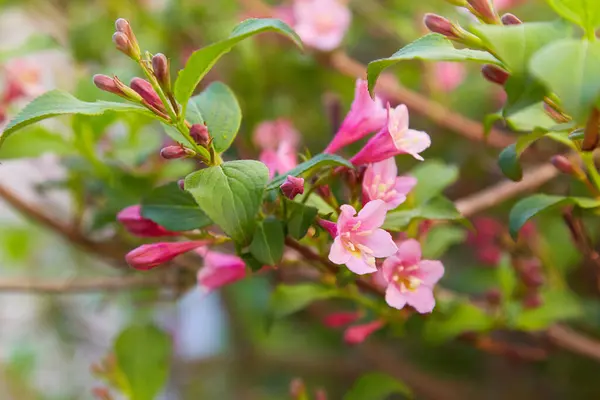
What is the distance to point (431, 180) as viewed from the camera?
57 cm

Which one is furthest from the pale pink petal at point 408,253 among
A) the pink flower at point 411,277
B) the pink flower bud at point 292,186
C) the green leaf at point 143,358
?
the green leaf at point 143,358

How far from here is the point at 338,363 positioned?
122cm

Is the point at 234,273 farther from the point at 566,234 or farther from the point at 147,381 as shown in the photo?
the point at 566,234

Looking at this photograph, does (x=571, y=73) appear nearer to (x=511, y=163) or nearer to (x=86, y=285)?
(x=511, y=163)

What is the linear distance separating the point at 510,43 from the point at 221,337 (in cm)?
125

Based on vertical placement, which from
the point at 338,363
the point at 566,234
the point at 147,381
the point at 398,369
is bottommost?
the point at 338,363

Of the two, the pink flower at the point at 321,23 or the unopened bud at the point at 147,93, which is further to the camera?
the pink flower at the point at 321,23

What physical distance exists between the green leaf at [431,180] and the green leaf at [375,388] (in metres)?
0.18

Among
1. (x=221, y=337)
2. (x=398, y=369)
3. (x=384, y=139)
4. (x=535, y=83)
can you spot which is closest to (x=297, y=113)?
(x=398, y=369)

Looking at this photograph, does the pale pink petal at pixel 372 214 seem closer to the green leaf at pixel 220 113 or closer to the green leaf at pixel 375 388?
the green leaf at pixel 220 113

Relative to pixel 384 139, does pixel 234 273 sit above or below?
below

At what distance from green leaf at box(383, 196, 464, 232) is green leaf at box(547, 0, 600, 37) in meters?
0.17

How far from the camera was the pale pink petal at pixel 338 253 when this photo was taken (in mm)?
391

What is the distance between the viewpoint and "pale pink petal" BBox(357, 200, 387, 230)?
40 cm
